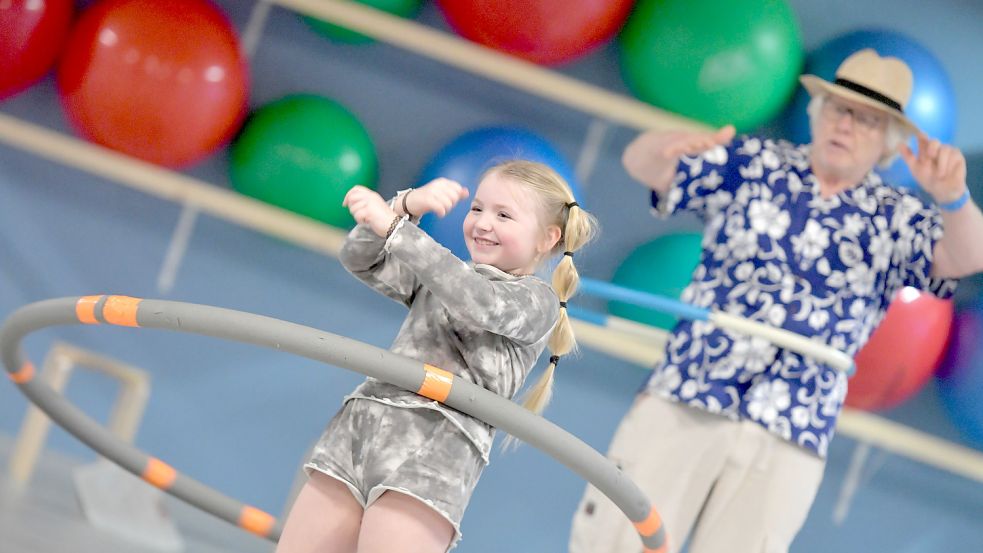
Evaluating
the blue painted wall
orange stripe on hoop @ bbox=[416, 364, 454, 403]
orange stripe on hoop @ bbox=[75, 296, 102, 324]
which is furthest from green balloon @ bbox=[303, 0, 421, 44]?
orange stripe on hoop @ bbox=[416, 364, 454, 403]

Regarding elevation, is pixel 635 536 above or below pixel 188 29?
below

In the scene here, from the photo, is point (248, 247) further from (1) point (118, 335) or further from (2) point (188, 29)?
(2) point (188, 29)

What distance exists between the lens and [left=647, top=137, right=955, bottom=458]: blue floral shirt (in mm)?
2914

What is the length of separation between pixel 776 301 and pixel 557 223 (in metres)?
0.95

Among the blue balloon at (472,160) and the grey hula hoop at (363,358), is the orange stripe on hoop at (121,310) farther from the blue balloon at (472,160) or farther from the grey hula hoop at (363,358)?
the blue balloon at (472,160)

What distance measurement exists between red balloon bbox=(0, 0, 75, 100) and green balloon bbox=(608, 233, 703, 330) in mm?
1830

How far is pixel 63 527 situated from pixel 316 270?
Result: 1.11 meters

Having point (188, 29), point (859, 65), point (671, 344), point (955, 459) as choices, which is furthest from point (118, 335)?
point (955, 459)

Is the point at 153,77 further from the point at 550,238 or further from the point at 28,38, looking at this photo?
the point at 550,238

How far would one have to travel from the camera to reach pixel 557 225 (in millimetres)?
2195

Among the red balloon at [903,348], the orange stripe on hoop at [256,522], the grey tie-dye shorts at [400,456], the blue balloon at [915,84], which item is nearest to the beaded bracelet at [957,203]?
the blue balloon at [915,84]

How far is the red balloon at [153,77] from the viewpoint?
3.35 m

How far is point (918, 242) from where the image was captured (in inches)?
117

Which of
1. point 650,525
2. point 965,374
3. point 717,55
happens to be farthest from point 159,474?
point 965,374
